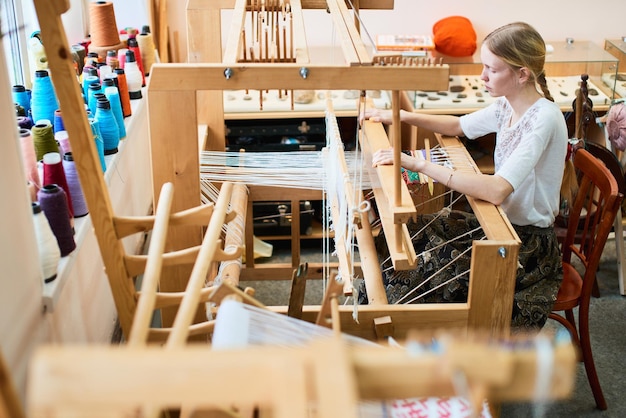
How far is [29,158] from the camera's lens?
213cm

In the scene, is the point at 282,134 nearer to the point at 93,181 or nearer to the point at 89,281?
the point at 89,281

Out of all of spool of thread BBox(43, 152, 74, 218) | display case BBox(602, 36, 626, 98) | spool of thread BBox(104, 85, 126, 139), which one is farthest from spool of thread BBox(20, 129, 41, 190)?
display case BBox(602, 36, 626, 98)

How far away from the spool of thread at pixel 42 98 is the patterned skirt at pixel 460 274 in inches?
44.9

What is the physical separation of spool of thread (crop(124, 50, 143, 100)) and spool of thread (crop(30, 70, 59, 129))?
75 cm

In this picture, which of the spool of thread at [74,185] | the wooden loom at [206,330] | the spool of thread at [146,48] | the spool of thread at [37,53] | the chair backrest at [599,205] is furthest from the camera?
the spool of thread at [146,48]

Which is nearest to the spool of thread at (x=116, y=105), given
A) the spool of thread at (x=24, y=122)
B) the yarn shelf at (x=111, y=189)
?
the yarn shelf at (x=111, y=189)

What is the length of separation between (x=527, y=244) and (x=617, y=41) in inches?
90.8

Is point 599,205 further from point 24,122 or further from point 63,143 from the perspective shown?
point 24,122

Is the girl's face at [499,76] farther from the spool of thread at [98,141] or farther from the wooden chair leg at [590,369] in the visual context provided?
the spool of thread at [98,141]

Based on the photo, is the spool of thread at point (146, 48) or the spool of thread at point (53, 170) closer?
the spool of thread at point (53, 170)

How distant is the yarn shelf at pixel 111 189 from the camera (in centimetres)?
191

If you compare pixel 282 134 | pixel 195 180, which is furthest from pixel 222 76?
pixel 282 134

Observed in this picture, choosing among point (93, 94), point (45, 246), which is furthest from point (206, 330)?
point (93, 94)

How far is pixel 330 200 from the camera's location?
8.69 feet
